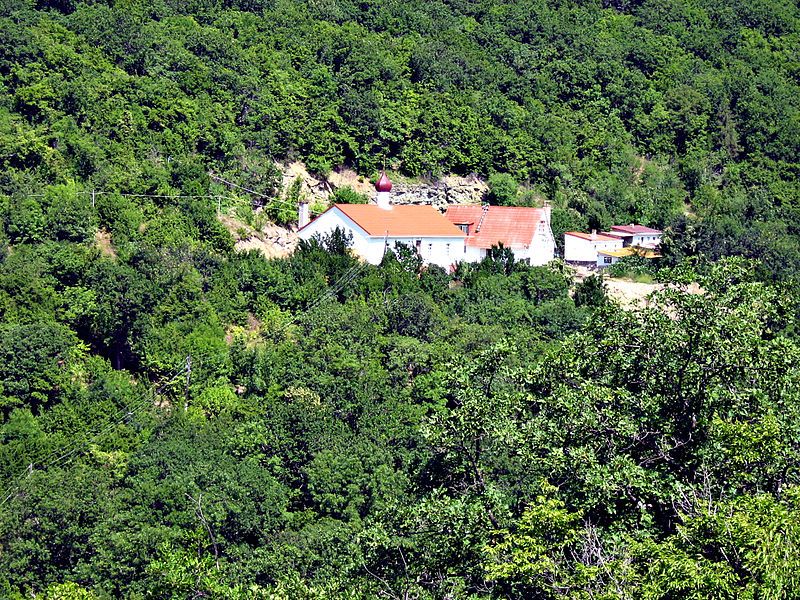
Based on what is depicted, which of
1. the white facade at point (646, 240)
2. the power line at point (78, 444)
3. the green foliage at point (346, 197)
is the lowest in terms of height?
the power line at point (78, 444)

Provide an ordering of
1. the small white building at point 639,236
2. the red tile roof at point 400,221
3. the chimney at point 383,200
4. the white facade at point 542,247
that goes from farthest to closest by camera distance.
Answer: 1. the small white building at point 639,236
2. the white facade at point 542,247
3. the chimney at point 383,200
4. the red tile roof at point 400,221

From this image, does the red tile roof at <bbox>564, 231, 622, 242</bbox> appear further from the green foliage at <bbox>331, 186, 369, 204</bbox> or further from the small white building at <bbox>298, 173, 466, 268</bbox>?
the green foliage at <bbox>331, 186, 369, 204</bbox>

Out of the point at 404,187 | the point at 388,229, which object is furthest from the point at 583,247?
the point at 388,229

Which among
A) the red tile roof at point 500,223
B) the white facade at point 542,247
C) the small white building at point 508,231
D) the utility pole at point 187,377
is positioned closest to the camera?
the utility pole at point 187,377

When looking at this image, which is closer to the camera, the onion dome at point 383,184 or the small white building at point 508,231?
the onion dome at point 383,184

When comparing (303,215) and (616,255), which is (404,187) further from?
(616,255)

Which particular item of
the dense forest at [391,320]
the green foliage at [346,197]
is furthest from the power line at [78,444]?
the green foliage at [346,197]

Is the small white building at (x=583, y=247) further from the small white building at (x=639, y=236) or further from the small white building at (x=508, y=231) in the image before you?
the small white building at (x=639, y=236)
